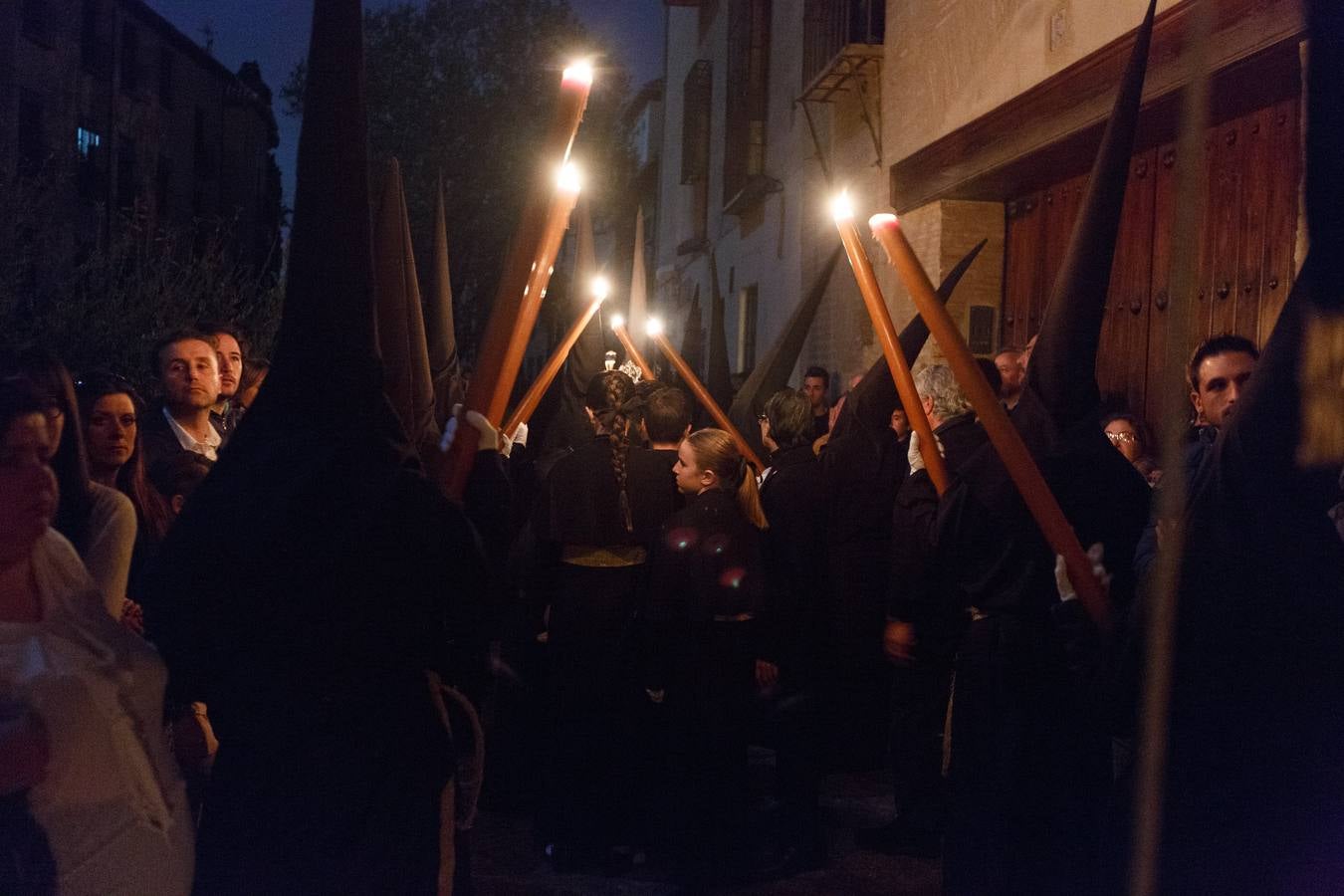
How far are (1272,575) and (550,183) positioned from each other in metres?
1.56

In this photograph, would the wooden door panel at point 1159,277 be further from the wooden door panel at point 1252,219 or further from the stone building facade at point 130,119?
the stone building facade at point 130,119

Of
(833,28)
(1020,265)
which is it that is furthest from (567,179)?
(833,28)

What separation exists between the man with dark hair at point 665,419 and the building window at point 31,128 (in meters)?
24.3

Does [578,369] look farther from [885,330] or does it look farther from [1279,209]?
[885,330]

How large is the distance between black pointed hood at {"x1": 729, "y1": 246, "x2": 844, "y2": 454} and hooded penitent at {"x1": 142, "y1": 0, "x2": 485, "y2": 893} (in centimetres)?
445

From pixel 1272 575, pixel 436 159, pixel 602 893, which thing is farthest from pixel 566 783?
pixel 436 159

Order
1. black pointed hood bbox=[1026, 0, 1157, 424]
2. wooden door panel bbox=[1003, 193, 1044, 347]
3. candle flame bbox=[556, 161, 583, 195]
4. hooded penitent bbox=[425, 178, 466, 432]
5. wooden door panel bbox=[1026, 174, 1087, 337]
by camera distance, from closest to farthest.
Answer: candle flame bbox=[556, 161, 583, 195] → black pointed hood bbox=[1026, 0, 1157, 424] → hooded penitent bbox=[425, 178, 466, 432] → wooden door panel bbox=[1026, 174, 1087, 337] → wooden door panel bbox=[1003, 193, 1044, 347]

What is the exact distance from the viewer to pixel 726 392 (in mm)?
9305

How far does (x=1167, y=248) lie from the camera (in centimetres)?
739

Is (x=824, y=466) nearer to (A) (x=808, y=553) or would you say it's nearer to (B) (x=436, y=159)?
(A) (x=808, y=553)

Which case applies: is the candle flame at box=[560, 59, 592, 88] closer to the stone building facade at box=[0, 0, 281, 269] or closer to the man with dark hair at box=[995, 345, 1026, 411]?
the man with dark hair at box=[995, 345, 1026, 411]

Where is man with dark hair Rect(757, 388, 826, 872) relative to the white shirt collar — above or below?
below

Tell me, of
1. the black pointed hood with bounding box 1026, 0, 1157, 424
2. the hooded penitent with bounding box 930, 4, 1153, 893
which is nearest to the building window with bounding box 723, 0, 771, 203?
the hooded penitent with bounding box 930, 4, 1153, 893

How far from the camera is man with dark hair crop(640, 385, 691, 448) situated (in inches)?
196
